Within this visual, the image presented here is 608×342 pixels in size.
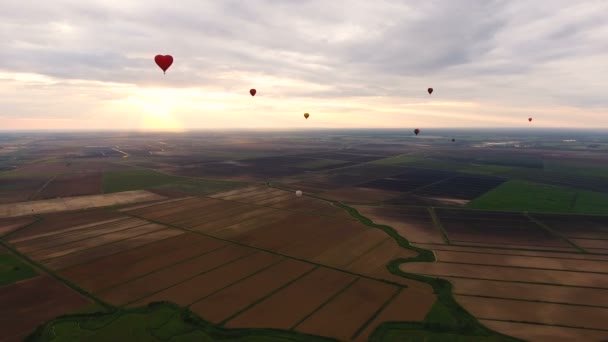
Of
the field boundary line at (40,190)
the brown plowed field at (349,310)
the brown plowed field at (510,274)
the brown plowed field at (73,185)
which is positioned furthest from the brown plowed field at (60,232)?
the brown plowed field at (510,274)

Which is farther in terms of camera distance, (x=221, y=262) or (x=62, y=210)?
(x=62, y=210)

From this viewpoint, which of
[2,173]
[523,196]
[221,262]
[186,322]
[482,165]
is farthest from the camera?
[482,165]

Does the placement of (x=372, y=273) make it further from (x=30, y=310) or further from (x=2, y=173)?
→ (x=2, y=173)

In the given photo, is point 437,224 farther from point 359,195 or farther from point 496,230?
point 359,195

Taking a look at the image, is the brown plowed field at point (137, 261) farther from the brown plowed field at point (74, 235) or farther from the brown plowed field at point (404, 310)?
the brown plowed field at point (404, 310)

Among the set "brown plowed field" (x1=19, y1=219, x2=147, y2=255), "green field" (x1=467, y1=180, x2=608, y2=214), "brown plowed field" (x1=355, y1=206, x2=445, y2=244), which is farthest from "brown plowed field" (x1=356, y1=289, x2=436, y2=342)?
"green field" (x1=467, y1=180, x2=608, y2=214)

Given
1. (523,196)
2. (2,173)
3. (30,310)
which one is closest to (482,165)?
(523,196)

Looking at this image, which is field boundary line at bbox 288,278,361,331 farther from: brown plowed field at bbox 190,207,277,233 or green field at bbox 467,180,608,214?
green field at bbox 467,180,608,214
